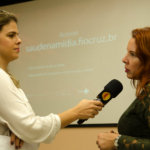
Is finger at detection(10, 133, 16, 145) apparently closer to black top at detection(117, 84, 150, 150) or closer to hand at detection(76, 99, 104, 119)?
hand at detection(76, 99, 104, 119)

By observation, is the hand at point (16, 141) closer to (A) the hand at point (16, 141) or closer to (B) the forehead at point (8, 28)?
(A) the hand at point (16, 141)

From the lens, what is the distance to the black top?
5.02ft

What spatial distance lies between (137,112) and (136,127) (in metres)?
0.10

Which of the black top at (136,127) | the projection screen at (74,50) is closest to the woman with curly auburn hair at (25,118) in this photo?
the black top at (136,127)

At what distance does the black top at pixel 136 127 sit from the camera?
60.3 inches

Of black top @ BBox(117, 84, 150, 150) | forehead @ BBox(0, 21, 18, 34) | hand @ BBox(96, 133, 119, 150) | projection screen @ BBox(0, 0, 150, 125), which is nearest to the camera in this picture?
black top @ BBox(117, 84, 150, 150)

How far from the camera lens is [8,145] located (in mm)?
1692

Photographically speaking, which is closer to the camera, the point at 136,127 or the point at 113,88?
Result: the point at 136,127

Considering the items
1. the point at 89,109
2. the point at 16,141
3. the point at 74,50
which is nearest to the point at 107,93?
the point at 89,109

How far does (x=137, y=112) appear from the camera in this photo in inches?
63.2

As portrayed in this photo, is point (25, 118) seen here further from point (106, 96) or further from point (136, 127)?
point (136, 127)

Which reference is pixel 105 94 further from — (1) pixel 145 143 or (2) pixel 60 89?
(2) pixel 60 89

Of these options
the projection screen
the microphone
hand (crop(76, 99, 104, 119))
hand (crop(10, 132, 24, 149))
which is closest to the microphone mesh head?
the microphone

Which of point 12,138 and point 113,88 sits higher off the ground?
point 113,88
